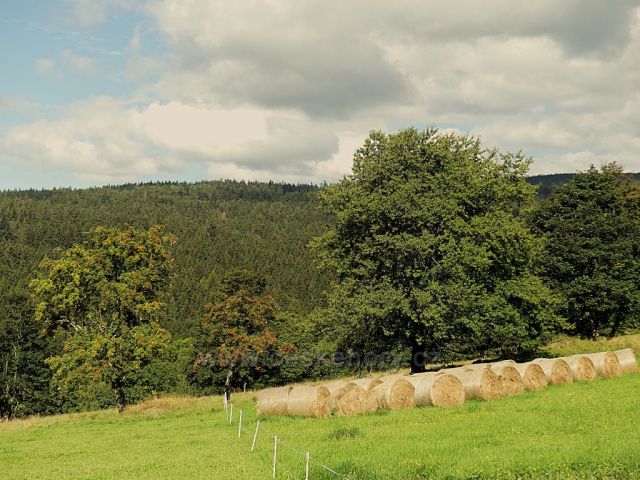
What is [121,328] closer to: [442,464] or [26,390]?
[442,464]

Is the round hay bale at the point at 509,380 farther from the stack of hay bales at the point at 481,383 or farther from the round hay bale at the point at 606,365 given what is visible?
the round hay bale at the point at 606,365

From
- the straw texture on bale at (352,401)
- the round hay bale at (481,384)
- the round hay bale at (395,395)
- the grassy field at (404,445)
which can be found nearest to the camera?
the grassy field at (404,445)

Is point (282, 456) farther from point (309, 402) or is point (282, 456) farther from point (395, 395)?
point (309, 402)

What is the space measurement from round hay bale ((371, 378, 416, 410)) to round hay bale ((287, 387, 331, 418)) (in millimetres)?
2538

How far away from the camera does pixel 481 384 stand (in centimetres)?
2506

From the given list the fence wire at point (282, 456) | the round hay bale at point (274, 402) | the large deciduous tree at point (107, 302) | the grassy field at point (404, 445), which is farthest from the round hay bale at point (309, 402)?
the large deciduous tree at point (107, 302)

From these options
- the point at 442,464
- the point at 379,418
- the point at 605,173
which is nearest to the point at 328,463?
the point at 442,464

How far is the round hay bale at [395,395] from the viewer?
25.4m

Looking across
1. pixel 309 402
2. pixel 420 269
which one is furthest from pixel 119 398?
pixel 420 269

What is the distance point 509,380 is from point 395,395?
5628 mm

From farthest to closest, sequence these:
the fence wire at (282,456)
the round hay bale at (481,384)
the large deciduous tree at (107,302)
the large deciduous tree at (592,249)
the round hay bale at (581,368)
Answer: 1. the large deciduous tree at (592,249)
2. the large deciduous tree at (107,302)
3. the round hay bale at (581,368)
4. the round hay bale at (481,384)
5. the fence wire at (282,456)

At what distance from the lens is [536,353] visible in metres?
46.8

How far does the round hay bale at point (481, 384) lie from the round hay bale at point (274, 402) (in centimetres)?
870

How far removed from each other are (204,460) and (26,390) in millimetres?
70885
